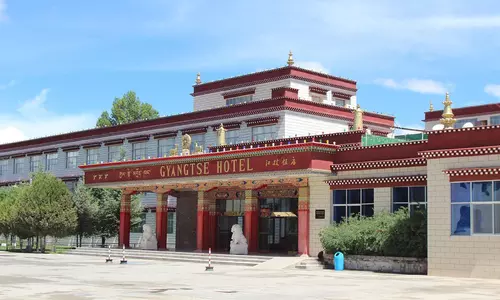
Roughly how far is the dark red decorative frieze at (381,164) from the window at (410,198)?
3.48 feet

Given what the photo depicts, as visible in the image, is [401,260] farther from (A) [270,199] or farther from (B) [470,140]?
(A) [270,199]

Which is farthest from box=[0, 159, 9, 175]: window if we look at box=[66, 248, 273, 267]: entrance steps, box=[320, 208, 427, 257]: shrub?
box=[320, 208, 427, 257]: shrub

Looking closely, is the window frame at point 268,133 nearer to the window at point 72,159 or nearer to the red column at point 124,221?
the red column at point 124,221

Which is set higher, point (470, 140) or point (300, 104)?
point (300, 104)

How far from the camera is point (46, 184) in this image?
4997cm

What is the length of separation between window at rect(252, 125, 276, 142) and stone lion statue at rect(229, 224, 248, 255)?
12.6m

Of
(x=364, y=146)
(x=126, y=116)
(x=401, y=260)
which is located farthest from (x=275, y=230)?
(x=126, y=116)

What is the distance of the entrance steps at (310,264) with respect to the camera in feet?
111

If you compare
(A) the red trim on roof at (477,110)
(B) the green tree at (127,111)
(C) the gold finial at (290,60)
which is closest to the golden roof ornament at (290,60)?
(C) the gold finial at (290,60)

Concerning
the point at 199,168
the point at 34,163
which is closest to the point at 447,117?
the point at 199,168

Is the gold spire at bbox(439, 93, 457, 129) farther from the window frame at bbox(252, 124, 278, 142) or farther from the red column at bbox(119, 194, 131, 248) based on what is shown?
the red column at bbox(119, 194, 131, 248)

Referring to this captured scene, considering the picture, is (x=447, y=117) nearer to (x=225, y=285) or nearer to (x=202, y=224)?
(x=225, y=285)

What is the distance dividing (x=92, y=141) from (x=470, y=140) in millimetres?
44505

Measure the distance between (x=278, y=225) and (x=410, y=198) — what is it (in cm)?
1154
